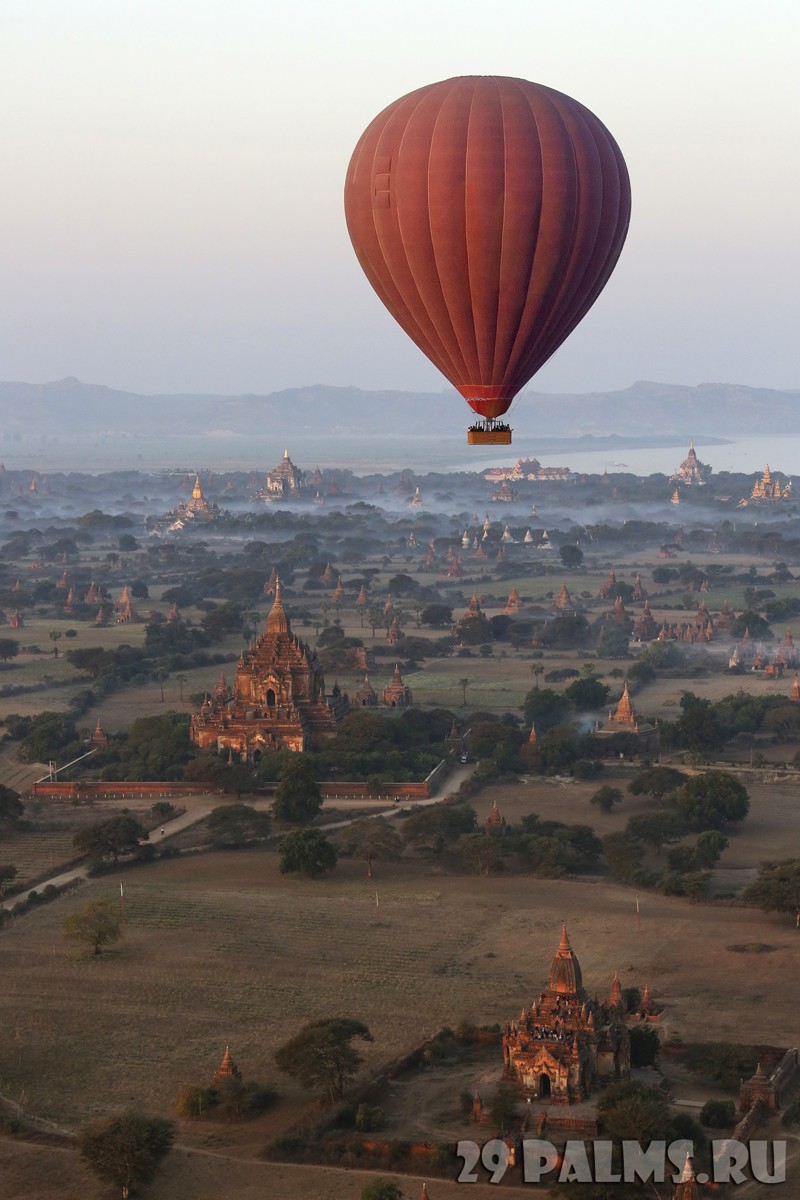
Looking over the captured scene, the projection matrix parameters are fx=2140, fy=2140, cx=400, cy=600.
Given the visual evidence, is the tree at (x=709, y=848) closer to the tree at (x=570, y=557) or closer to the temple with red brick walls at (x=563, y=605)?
the temple with red brick walls at (x=563, y=605)

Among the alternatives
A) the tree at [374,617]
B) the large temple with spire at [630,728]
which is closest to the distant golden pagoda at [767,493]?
the tree at [374,617]

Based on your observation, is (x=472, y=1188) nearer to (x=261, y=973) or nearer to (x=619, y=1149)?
(x=619, y=1149)

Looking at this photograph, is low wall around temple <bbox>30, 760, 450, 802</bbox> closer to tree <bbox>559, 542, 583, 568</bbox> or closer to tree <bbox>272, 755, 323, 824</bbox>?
tree <bbox>272, 755, 323, 824</bbox>

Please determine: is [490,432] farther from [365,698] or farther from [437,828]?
[365,698]

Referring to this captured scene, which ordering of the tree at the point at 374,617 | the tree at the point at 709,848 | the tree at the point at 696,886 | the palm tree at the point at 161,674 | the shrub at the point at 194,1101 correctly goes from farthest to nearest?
the tree at the point at 374,617 < the palm tree at the point at 161,674 < the tree at the point at 709,848 < the tree at the point at 696,886 < the shrub at the point at 194,1101

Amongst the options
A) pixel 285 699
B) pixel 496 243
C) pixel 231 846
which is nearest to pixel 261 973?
pixel 231 846

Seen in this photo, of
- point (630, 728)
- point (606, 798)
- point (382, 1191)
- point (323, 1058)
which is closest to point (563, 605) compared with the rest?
point (630, 728)
